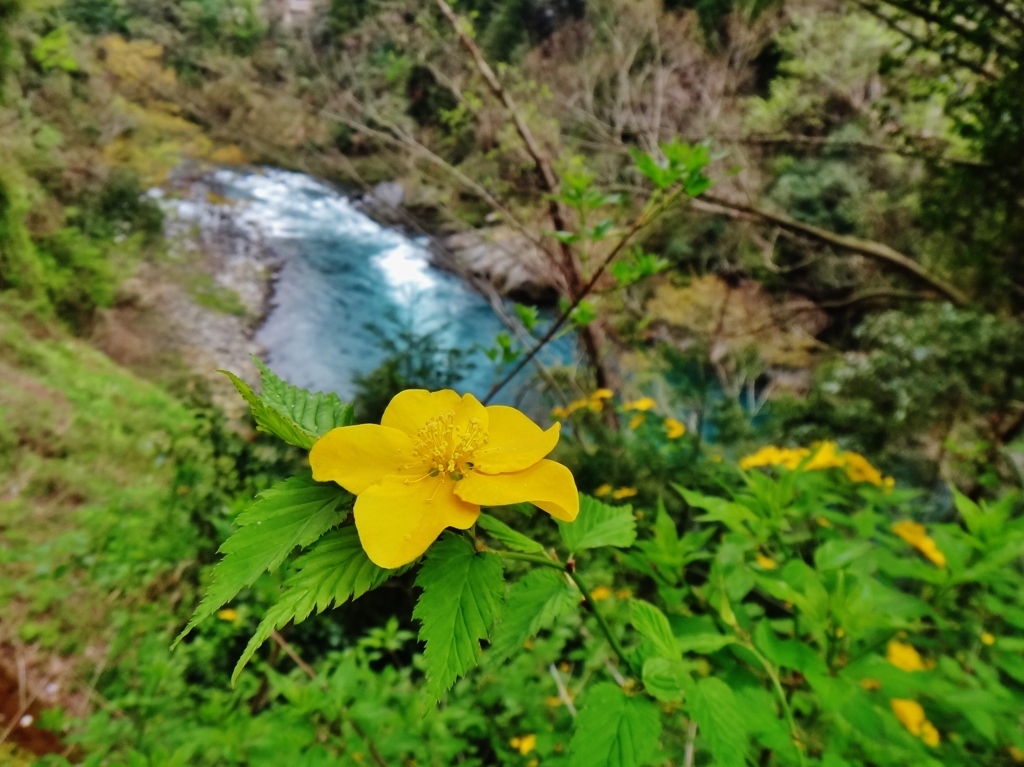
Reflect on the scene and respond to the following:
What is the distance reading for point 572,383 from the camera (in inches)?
122

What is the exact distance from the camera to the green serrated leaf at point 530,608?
39cm

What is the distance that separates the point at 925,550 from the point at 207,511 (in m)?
2.27

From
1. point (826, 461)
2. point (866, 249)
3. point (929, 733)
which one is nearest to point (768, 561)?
point (929, 733)

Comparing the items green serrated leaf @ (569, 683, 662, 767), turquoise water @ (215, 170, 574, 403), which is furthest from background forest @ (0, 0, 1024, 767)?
turquoise water @ (215, 170, 574, 403)

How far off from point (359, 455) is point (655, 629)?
0.32 m

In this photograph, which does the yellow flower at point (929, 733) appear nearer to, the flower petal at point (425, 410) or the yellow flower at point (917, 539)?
the yellow flower at point (917, 539)

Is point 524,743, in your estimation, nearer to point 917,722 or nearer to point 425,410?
point 917,722

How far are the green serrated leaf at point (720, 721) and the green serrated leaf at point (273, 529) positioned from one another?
354 millimetres

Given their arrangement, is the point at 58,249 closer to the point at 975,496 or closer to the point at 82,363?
the point at 82,363

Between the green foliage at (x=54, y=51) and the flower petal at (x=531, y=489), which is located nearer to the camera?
the flower petal at (x=531, y=489)

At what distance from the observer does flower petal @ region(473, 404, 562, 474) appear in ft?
1.24

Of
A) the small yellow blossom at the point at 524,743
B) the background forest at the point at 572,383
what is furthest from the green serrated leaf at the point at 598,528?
the small yellow blossom at the point at 524,743

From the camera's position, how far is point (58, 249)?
10.9 ft

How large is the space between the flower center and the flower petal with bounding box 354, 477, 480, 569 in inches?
0.5
